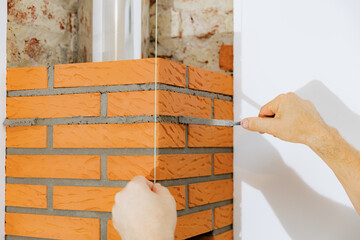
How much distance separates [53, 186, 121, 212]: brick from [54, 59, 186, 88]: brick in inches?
10.9

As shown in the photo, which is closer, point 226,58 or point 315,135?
point 315,135

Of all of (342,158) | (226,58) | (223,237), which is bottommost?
(223,237)

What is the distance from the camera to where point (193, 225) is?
1.28 m

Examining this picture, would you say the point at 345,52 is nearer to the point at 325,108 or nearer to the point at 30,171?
the point at 325,108

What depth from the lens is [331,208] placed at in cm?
135

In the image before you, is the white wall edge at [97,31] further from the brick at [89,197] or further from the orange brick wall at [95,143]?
the brick at [89,197]

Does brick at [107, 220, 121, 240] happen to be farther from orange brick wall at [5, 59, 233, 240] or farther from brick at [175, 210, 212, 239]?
brick at [175, 210, 212, 239]

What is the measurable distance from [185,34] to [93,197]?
2.18ft

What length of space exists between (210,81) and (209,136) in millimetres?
171

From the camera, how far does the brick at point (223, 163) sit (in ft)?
4.61

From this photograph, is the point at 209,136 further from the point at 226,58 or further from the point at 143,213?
the point at 143,213

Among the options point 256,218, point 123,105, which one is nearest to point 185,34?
point 123,105

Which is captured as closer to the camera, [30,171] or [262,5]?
[30,171]

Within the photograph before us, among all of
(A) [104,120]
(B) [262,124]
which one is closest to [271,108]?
(B) [262,124]
